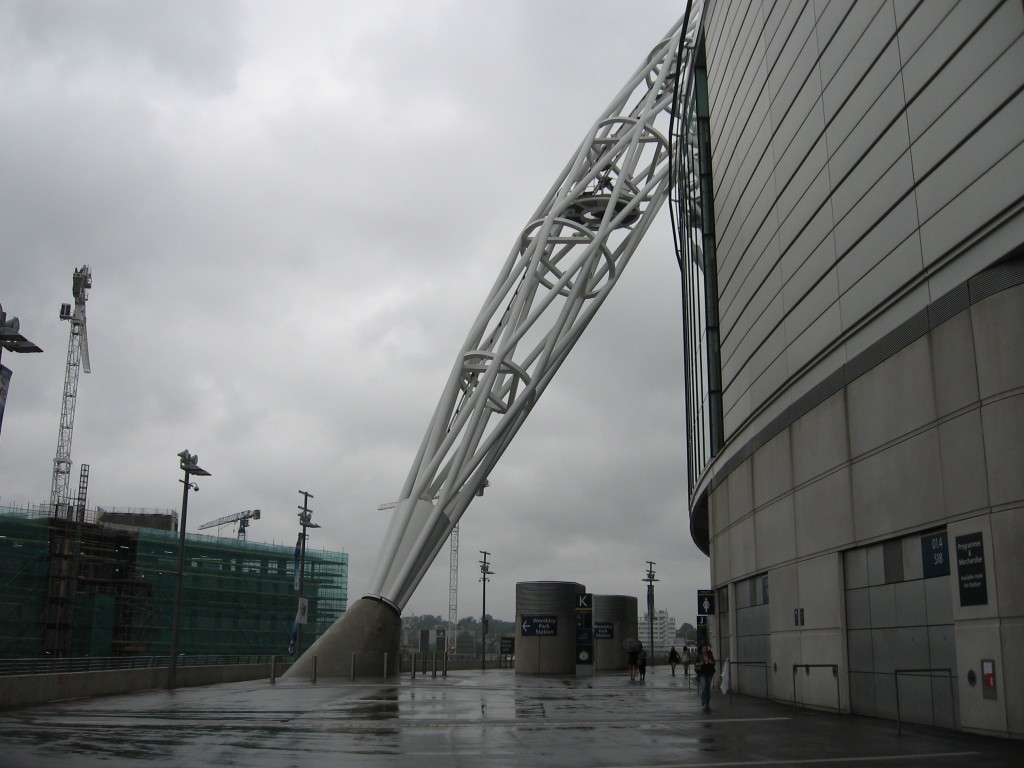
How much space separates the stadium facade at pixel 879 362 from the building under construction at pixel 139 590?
6345cm

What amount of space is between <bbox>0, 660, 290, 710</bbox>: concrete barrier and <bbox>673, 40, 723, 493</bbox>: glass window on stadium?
63.4ft

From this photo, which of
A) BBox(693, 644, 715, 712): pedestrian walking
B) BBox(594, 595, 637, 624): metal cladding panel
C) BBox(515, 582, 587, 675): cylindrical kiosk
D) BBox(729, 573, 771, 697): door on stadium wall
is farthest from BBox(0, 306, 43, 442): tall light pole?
BBox(594, 595, 637, 624): metal cladding panel

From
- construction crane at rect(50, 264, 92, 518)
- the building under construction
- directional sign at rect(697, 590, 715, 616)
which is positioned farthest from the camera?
construction crane at rect(50, 264, 92, 518)

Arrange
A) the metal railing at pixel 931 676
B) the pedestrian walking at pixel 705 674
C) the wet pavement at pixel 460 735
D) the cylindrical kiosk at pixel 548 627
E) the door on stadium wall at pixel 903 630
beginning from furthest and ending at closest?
the cylindrical kiosk at pixel 548 627, the pedestrian walking at pixel 705 674, the door on stadium wall at pixel 903 630, the metal railing at pixel 931 676, the wet pavement at pixel 460 735

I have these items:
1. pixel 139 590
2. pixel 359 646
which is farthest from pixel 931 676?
pixel 139 590

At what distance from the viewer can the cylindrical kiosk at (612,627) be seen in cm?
5616

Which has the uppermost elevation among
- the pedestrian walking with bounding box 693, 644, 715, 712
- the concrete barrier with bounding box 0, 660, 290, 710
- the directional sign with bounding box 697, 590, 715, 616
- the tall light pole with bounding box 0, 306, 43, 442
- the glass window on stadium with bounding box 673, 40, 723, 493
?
the glass window on stadium with bounding box 673, 40, 723, 493

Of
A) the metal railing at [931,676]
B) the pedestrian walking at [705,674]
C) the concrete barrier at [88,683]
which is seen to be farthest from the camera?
the concrete barrier at [88,683]

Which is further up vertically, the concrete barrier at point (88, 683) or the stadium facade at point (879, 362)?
the stadium facade at point (879, 362)

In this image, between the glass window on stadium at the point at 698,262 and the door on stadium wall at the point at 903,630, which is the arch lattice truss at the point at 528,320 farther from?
the door on stadium wall at the point at 903,630

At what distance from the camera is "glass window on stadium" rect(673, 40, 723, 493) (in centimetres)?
3475

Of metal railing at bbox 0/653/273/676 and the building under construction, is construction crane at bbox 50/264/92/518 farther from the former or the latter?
metal railing at bbox 0/653/273/676

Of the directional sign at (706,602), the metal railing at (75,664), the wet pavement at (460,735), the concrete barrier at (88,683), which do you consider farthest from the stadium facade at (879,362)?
the metal railing at (75,664)

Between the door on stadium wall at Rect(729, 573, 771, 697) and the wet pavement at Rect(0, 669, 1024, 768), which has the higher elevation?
the door on stadium wall at Rect(729, 573, 771, 697)
